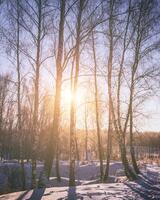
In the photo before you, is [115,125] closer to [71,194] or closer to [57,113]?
[57,113]

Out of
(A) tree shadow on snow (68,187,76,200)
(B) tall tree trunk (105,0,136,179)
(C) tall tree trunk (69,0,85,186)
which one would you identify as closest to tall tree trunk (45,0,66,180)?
(C) tall tree trunk (69,0,85,186)

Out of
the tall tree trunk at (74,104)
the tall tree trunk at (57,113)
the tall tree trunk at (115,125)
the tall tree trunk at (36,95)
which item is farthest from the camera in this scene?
the tall tree trunk at (115,125)

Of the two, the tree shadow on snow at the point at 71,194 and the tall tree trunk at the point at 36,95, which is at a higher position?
the tall tree trunk at the point at 36,95

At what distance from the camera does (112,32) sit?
16.8m

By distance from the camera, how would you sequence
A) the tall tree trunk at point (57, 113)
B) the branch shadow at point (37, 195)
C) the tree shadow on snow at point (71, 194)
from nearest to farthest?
the tree shadow on snow at point (71, 194)
the branch shadow at point (37, 195)
the tall tree trunk at point (57, 113)

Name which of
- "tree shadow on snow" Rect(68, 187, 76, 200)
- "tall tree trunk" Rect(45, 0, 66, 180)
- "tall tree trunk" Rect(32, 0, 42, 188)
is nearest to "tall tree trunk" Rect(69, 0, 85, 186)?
"tall tree trunk" Rect(45, 0, 66, 180)

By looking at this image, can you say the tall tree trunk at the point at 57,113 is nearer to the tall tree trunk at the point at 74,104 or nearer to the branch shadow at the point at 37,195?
the tall tree trunk at the point at 74,104

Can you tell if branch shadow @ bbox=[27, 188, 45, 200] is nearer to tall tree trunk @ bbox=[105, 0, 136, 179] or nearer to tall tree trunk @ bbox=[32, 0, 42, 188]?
tall tree trunk @ bbox=[32, 0, 42, 188]

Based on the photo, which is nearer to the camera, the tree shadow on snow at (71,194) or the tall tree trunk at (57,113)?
the tree shadow on snow at (71,194)

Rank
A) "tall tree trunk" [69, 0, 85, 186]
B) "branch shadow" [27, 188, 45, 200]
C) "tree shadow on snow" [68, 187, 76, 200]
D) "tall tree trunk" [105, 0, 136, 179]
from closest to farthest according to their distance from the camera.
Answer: "tree shadow on snow" [68, 187, 76, 200] → "branch shadow" [27, 188, 45, 200] → "tall tree trunk" [69, 0, 85, 186] → "tall tree trunk" [105, 0, 136, 179]

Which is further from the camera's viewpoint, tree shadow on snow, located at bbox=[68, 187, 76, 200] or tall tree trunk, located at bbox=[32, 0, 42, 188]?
tall tree trunk, located at bbox=[32, 0, 42, 188]

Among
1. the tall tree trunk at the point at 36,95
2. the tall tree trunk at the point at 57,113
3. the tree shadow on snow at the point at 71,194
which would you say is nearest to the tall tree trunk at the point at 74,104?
the tall tree trunk at the point at 57,113

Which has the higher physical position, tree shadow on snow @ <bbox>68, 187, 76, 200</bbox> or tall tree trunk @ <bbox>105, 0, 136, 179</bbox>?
tall tree trunk @ <bbox>105, 0, 136, 179</bbox>

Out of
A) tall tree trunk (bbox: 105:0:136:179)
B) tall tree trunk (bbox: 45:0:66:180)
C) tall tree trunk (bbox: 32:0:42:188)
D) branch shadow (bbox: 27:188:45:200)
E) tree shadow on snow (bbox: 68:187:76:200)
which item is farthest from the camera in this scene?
tall tree trunk (bbox: 105:0:136:179)
